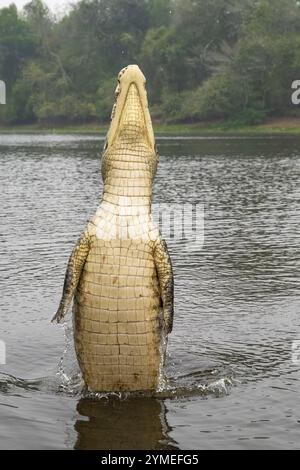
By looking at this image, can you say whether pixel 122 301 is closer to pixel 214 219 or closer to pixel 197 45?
pixel 214 219

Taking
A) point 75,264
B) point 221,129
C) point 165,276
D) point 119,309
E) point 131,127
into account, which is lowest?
point 221,129

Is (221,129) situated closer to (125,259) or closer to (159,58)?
(159,58)

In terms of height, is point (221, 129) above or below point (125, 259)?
below

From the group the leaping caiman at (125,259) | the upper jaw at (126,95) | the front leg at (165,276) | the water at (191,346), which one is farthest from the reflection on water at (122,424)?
the upper jaw at (126,95)

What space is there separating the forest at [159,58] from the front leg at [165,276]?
68768 mm

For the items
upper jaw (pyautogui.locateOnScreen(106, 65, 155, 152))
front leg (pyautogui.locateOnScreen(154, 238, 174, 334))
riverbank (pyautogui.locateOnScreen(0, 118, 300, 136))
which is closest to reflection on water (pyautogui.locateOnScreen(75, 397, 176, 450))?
front leg (pyautogui.locateOnScreen(154, 238, 174, 334))

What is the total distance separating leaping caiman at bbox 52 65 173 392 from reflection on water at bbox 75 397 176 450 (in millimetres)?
486

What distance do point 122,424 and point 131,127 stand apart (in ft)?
9.33

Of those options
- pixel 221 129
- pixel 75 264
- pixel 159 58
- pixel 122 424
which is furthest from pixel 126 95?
pixel 159 58

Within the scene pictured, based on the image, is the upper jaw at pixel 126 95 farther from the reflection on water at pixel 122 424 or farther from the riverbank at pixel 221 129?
the riverbank at pixel 221 129

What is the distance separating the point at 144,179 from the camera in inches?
310

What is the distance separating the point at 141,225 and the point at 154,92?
88683 millimetres

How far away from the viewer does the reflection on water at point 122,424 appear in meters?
7.38

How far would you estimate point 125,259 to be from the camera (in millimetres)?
7773
